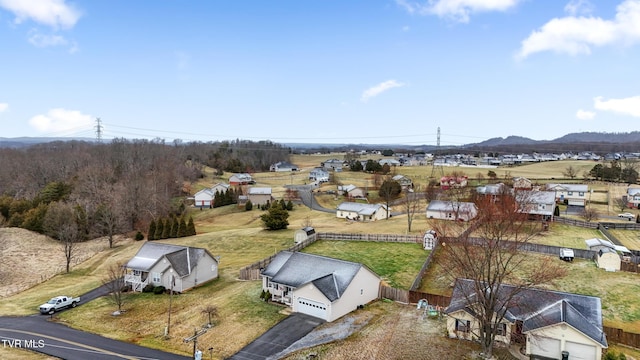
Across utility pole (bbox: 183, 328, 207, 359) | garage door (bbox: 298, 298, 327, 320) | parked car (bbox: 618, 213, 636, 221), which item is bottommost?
utility pole (bbox: 183, 328, 207, 359)

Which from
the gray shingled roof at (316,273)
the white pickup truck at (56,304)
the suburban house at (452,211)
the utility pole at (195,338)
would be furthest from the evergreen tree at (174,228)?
the suburban house at (452,211)

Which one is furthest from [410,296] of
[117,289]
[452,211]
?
[452,211]

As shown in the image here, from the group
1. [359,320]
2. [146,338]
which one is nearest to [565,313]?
[359,320]

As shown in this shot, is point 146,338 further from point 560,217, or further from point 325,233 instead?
point 560,217

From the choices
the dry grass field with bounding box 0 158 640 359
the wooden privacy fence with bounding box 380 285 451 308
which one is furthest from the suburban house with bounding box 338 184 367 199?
the wooden privacy fence with bounding box 380 285 451 308

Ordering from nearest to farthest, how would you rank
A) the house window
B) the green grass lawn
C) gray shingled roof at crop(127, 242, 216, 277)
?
the house window, gray shingled roof at crop(127, 242, 216, 277), the green grass lawn

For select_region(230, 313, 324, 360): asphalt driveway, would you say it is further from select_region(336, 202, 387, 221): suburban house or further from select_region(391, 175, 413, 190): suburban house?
select_region(391, 175, 413, 190): suburban house

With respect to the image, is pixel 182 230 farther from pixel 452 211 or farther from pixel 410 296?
pixel 452 211
